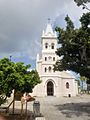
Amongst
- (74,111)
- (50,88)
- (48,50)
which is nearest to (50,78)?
(50,88)

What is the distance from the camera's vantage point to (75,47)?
86.8 feet

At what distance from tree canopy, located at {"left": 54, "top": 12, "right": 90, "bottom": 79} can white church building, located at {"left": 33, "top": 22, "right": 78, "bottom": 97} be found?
29178 millimetres

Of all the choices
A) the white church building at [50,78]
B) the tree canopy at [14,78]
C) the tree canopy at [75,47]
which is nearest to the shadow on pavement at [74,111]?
the tree canopy at [75,47]

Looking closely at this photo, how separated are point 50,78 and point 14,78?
125 ft

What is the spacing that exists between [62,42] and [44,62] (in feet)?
107

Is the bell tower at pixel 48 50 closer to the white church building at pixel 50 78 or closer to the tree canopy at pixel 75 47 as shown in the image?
A: the white church building at pixel 50 78

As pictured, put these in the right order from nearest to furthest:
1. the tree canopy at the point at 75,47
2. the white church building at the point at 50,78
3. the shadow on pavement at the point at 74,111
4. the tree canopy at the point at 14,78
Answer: the tree canopy at the point at 14,78 < the shadow on pavement at the point at 74,111 < the tree canopy at the point at 75,47 < the white church building at the point at 50,78

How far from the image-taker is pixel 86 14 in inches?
1000

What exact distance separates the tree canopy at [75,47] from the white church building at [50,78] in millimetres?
29178

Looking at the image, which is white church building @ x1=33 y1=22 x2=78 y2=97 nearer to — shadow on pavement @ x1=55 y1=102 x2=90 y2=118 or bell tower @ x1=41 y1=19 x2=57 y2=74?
bell tower @ x1=41 y1=19 x2=57 y2=74

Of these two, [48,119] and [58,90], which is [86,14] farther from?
[58,90]

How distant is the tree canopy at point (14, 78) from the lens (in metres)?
20.1

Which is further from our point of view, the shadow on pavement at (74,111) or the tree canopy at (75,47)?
the tree canopy at (75,47)

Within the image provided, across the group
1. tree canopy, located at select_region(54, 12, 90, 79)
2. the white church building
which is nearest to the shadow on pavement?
tree canopy, located at select_region(54, 12, 90, 79)
